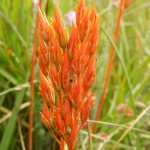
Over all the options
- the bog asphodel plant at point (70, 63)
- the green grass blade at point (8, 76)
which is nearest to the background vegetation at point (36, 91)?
the green grass blade at point (8, 76)

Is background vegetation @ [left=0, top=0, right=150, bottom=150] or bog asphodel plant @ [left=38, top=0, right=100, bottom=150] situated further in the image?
background vegetation @ [left=0, top=0, right=150, bottom=150]

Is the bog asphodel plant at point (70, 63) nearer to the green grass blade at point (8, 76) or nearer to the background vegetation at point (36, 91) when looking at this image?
the background vegetation at point (36, 91)

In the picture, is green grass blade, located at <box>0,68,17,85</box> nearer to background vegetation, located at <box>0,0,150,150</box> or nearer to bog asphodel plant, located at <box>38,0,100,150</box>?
background vegetation, located at <box>0,0,150,150</box>

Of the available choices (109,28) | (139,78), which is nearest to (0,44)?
(109,28)

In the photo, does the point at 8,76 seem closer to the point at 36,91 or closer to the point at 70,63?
the point at 36,91

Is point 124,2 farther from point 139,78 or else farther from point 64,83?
point 139,78

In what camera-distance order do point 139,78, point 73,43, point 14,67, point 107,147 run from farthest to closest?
1. point 139,78
2. point 14,67
3. point 107,147
4. point 73,43

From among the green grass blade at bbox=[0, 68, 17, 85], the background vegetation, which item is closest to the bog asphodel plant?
the background vegetation

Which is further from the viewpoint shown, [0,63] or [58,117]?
[0,63]
